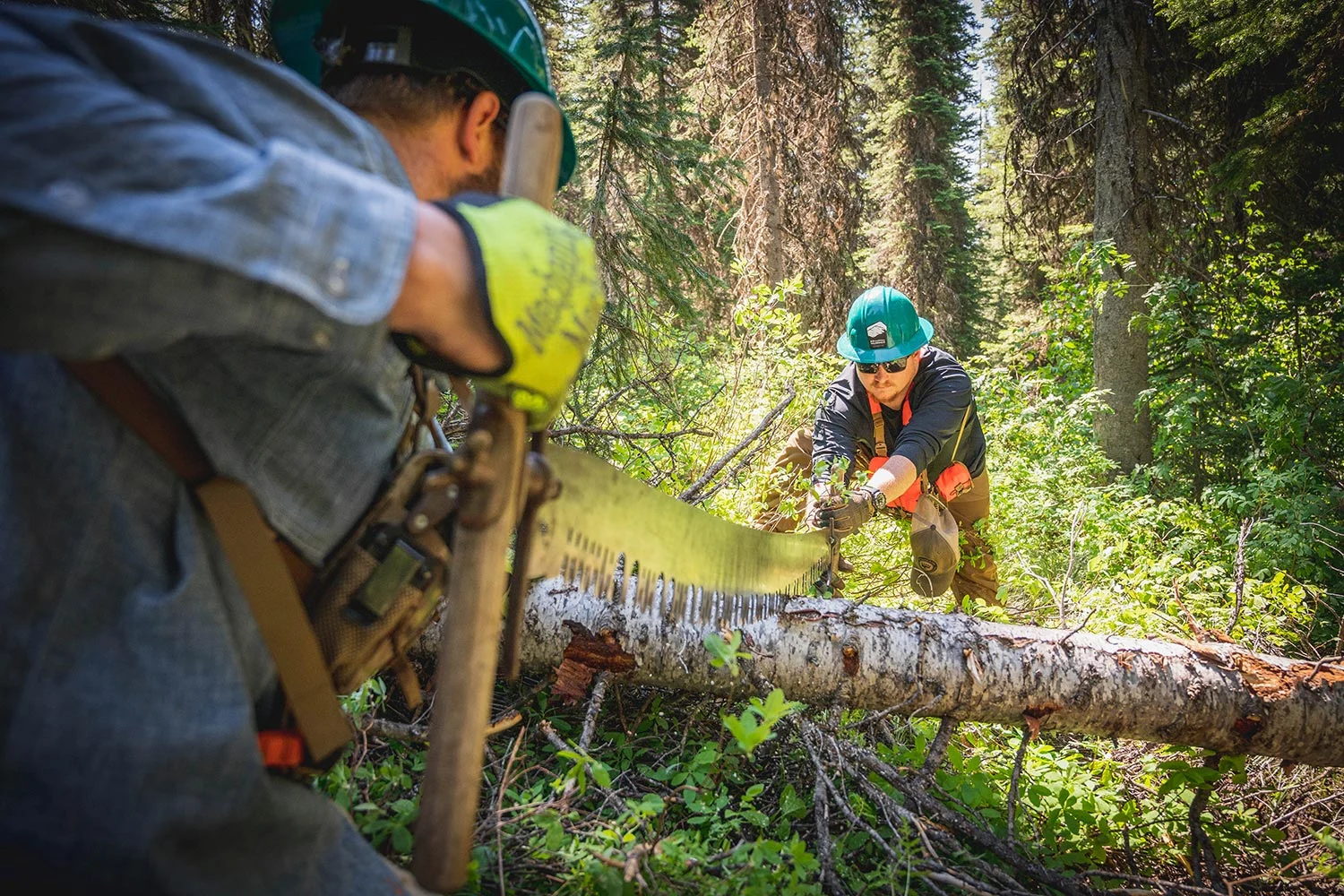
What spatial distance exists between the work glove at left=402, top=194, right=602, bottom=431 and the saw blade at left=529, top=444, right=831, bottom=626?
347 mm

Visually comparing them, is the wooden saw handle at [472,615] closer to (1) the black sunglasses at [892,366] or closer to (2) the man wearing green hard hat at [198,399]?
(2) the man wearing green hard hat at [198,399]

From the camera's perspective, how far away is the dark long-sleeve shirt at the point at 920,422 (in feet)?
13.9

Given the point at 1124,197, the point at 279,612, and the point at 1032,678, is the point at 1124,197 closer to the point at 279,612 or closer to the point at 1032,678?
the point at 1032,678

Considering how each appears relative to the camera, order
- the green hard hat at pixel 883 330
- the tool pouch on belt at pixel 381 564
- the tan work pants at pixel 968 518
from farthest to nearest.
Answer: the tan work pants at pixel 968 518 → the green hard hat at pixel 883 330 → the tool pouch on belt at pixel 381 564

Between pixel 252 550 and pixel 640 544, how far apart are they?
0.81m

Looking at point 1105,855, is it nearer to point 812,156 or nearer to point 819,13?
point 812,156

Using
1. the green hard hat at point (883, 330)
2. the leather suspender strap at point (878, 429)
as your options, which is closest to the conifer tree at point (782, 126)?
the green hard hat at point (883, 330)

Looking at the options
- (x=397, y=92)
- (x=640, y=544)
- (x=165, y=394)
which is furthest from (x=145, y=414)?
(x=640, y=544)

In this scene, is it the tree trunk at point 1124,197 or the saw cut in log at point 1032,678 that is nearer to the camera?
the saw cut in log at point 1032,678

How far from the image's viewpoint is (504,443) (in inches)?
43.8

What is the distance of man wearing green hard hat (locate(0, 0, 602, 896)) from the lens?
2.34 ft

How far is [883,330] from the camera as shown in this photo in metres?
4.43

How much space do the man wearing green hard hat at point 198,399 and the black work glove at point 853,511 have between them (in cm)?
274

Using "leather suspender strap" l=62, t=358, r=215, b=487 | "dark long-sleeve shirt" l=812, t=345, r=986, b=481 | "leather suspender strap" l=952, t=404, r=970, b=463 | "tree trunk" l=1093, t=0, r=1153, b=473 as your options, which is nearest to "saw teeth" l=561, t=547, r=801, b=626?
"leather suspender strap" l=62, t=358, r=215, b=487
